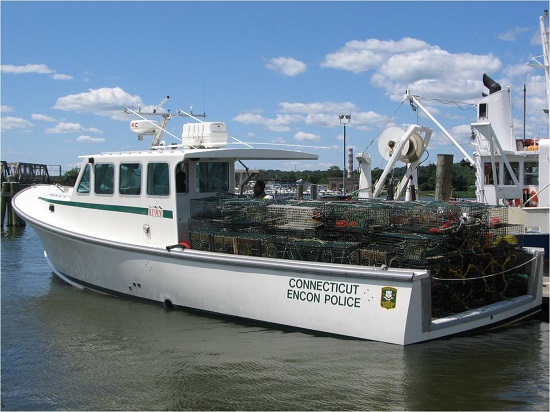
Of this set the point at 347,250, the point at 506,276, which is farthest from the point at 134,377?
the point at 506,276

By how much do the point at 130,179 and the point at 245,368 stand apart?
452 cm

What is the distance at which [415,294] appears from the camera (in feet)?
24.2

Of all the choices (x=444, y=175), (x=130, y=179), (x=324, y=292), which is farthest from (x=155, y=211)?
(x=444, y=175)

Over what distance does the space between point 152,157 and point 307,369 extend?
15.3 feet

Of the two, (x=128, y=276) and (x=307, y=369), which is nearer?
(x=307, y=369)

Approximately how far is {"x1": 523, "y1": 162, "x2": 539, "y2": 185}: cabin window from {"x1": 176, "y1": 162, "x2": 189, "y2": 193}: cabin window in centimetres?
1042

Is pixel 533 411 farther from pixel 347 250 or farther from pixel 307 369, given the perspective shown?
pixel 347 250

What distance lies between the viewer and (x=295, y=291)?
8.31 m


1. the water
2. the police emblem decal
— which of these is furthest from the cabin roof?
the police emblem decal

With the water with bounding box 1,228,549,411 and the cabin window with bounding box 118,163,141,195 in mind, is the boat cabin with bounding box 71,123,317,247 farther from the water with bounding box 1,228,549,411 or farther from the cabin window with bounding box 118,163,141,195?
the water with bounding box 1,228,549,411

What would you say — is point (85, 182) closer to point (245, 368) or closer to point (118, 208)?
point (118, 208)

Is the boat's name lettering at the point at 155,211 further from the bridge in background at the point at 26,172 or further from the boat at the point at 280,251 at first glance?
the bridge in background at the point at 26,172

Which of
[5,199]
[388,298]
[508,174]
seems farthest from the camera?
[5,199]

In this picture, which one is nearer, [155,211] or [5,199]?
[155,211]
